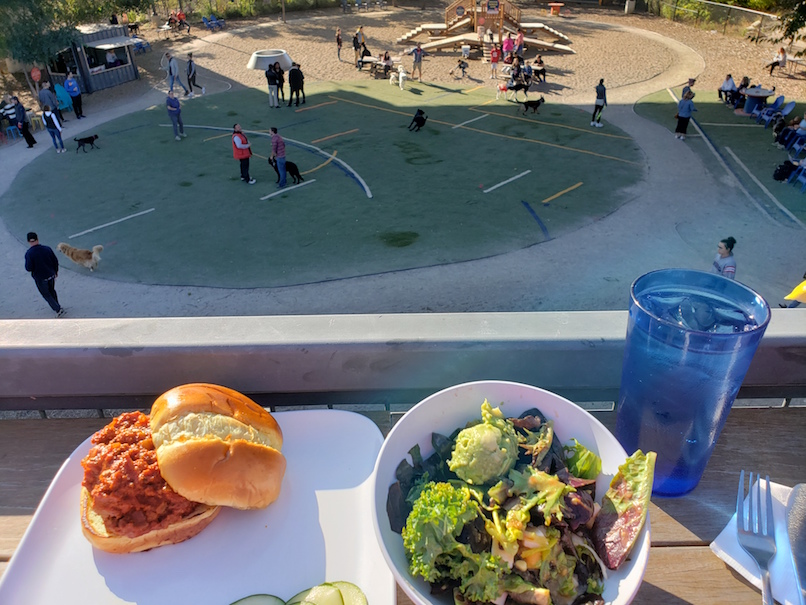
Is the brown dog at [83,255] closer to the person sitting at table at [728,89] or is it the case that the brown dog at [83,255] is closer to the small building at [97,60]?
the small building at [97,60]

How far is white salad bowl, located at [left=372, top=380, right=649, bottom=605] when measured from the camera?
5.16 ft

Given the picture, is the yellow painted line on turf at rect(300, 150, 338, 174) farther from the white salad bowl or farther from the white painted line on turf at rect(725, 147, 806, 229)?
the white salad bowl

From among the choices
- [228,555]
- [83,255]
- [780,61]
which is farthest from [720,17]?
[228,555]

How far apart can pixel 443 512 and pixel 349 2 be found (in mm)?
50200

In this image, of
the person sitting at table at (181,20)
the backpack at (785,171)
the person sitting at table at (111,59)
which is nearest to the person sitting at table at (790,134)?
the backpack at (785,171)

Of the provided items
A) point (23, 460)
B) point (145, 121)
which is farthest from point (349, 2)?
point (23, 460)

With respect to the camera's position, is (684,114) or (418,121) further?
(418,121)

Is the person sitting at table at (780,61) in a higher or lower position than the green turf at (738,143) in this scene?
higher

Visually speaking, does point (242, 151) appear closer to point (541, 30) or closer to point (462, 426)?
point (462, 426)

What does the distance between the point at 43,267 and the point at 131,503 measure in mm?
9977

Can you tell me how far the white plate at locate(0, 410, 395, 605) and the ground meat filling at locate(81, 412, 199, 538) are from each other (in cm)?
10

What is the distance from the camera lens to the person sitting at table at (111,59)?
2641 centimetres

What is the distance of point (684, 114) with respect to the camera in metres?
18.4

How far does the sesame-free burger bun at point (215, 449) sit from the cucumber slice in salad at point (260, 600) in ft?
1.21
